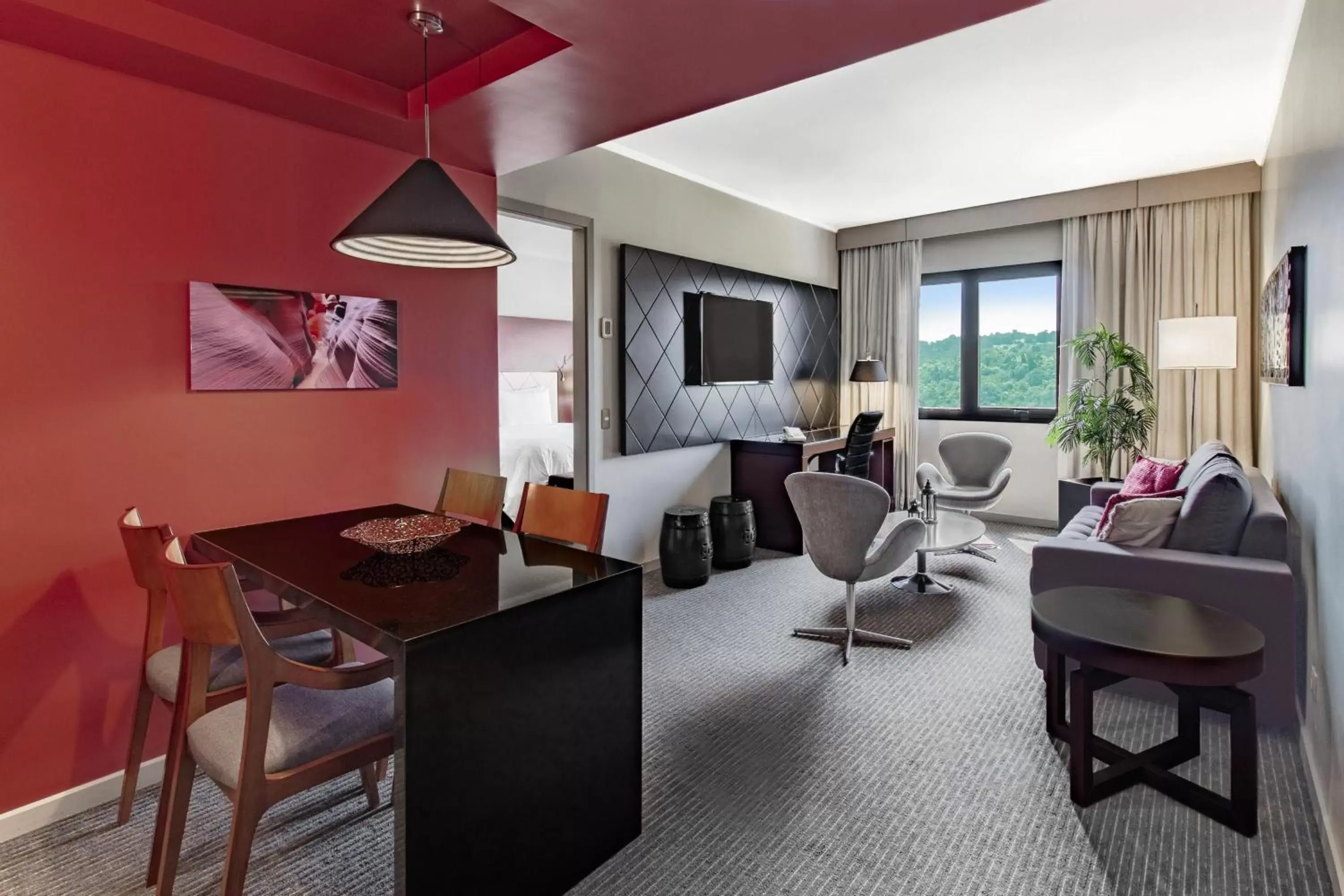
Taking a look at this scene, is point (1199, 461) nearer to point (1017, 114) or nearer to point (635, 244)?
point (1017, 114)

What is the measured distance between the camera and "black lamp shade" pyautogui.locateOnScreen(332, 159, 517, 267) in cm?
188

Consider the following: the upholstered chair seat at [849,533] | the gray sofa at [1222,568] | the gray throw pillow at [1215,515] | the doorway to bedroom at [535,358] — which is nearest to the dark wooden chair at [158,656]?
the upholstered chair seat at [849,533]

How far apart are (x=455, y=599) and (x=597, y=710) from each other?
0.50 meters

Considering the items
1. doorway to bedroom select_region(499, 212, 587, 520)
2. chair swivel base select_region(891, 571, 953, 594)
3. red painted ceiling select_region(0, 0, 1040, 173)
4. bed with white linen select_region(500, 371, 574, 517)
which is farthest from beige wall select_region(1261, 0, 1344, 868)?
doorway to bedroom select_region(499, 212, 587, 520)

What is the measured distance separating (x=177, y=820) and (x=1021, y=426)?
20.9ft

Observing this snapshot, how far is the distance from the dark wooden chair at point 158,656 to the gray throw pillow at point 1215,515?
3.07 m

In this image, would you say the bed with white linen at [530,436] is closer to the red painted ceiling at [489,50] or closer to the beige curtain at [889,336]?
the red painted ceiling at [489,50]

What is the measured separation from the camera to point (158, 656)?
2.11 metres

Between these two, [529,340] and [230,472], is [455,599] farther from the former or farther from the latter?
[529,340]

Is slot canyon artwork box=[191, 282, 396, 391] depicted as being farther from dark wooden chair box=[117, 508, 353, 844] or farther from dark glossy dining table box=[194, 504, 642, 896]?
dark glossy dining table box=[194, 504, 642, 896]

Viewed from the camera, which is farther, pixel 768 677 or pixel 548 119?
pixel 768 677

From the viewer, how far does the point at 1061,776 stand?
2336mm

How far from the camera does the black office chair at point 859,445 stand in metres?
5.55

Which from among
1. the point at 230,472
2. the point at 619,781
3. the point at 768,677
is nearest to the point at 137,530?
the point at 230,472
